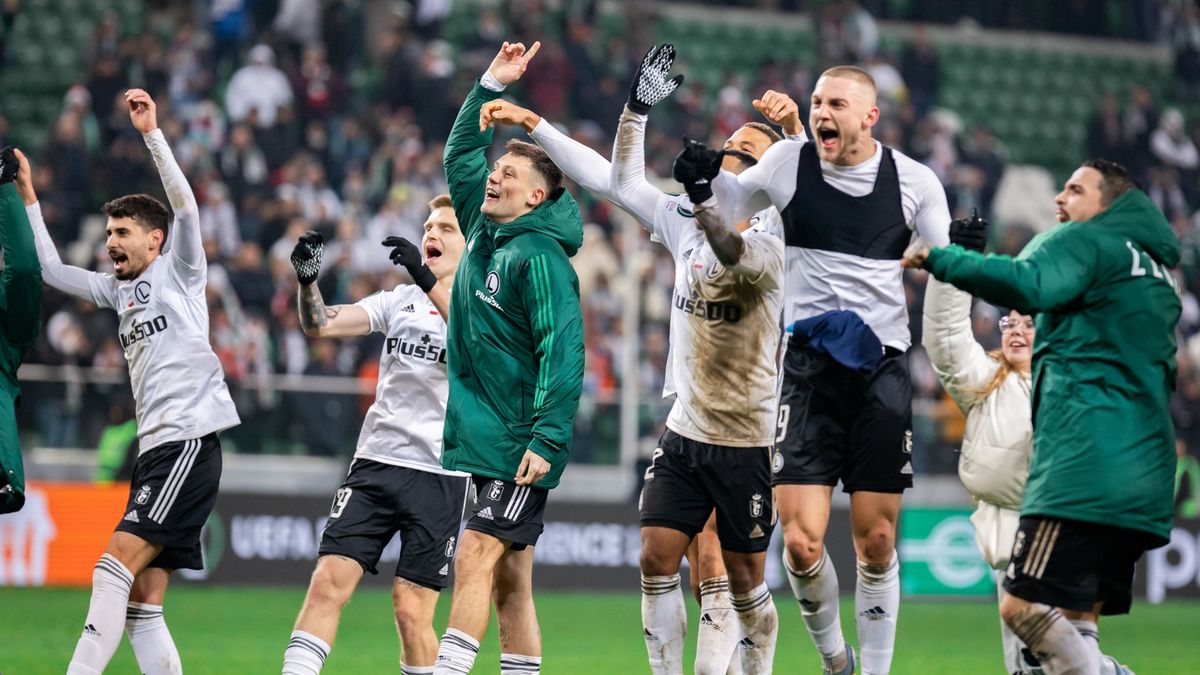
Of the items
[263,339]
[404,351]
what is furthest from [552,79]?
[404,351]

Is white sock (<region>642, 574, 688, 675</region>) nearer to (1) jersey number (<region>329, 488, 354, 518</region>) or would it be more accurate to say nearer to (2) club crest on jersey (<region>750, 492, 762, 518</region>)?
(2) club crest on jersey (<region>750, 492, 762, 518</region>)

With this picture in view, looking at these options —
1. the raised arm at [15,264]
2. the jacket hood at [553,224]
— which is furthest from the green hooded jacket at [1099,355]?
the raised arm at [15,264]

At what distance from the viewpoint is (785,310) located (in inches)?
328

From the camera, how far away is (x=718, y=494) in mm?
8289

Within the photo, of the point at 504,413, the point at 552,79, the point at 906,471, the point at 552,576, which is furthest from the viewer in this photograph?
the point at 552,79

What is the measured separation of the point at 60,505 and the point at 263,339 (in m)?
2.94

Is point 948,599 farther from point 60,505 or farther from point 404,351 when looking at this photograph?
point 404,351

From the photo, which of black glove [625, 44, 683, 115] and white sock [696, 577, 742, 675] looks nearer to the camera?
black glove [625, 44, 683, 115]

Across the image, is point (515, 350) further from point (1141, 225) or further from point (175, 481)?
point (1141, 225)

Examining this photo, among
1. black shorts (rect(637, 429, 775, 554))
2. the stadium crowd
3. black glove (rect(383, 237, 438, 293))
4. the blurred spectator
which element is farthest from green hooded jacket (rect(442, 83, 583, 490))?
the blurred spectator

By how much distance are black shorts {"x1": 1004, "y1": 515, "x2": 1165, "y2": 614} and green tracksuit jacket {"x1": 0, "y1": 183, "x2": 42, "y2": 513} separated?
5.02 metres

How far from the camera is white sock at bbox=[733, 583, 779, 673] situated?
8.43m

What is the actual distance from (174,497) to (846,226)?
3.72 meters

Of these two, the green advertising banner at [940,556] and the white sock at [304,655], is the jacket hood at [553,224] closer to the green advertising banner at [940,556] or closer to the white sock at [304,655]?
the white sock at [304,655]
